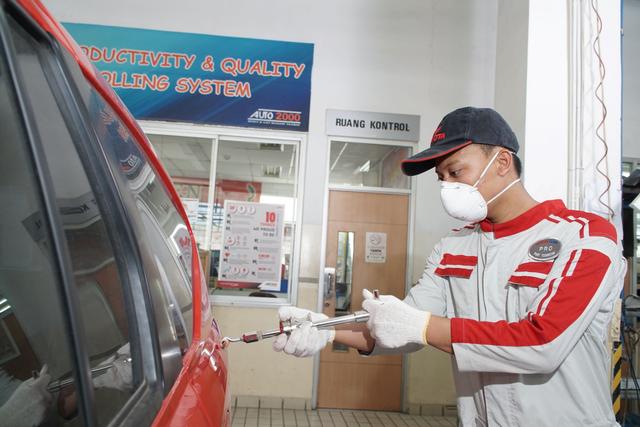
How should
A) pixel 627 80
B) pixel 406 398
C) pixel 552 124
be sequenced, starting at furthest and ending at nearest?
pixel 627 80
pixel 406 398
pixel 552 124

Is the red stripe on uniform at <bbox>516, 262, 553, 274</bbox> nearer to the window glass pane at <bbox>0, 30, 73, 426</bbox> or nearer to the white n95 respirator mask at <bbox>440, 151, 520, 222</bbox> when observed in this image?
the white n95 respirator mask at <bbox>440, 151, 520, 222</bbox>

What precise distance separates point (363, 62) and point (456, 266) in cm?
330

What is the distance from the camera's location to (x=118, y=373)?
26.2 inches

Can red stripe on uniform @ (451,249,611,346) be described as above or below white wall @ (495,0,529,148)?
below

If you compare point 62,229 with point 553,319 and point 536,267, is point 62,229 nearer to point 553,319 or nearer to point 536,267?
point 553,319

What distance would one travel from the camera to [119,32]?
14.2ft

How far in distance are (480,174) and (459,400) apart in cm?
73

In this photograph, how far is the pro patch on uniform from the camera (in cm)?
129

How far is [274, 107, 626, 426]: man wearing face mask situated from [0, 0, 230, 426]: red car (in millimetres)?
621

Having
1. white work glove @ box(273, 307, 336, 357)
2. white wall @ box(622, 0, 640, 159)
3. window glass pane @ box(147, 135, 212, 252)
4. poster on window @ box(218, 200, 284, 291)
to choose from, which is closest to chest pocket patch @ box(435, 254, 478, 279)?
white work glove @ box(273, 307, 336, 357)

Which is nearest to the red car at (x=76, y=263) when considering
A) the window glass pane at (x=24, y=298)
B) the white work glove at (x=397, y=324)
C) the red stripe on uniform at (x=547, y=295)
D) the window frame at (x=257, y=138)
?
the window glass pane at (x=24, y=298)

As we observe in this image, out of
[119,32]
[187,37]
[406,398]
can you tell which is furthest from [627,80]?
[119,32]

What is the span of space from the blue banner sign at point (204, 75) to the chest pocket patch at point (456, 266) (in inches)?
116

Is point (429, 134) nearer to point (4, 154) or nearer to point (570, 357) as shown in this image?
point (570, 357)
